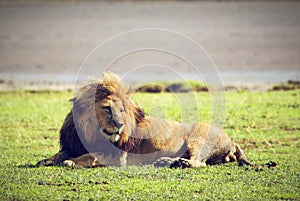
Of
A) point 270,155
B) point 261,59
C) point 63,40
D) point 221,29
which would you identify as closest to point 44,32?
point 63,40

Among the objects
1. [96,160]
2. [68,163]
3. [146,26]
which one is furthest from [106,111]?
[146,26]

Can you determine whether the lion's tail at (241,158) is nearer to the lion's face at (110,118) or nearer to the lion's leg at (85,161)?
the lion's face at (110,118)

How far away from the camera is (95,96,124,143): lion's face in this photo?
29.3 ft

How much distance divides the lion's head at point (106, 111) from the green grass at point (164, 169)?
45 cm

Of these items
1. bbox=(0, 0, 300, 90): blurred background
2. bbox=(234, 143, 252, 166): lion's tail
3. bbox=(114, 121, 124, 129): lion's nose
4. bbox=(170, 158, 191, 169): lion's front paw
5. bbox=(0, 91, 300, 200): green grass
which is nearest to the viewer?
bbox=(0, 91, 300, 200): green grass

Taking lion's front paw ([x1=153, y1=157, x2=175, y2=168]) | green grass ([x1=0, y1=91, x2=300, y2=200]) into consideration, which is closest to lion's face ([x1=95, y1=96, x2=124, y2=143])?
green grass ([x1=0, y1=91, x2=300, y2=200])

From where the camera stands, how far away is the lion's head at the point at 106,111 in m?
8.97

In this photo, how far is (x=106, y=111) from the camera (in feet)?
29.5

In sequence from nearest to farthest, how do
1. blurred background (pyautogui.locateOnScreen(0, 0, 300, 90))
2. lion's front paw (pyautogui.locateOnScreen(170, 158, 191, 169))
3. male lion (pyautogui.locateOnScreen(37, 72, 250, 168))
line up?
male lion (pyautogui.locateOnScreen(37, 72, 250, 168)) → lion's front paw (pyautogui.locateOnScreen(170, 158, 191, 169)) → blurred background (pyautogui.locateOnScreen(0, 0, 300, 90))

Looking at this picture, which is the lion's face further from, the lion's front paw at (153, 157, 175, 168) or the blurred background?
the blurred background

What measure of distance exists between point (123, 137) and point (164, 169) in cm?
65

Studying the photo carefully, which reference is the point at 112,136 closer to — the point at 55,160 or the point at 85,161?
the point at 85,161

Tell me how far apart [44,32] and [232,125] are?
14.8m

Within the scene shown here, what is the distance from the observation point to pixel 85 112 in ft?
29.9
